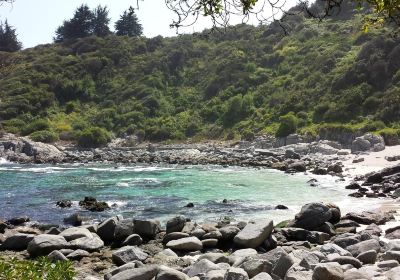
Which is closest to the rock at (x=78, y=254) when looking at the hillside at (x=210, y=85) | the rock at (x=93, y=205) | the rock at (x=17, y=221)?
the rock at (x=17, y=221)

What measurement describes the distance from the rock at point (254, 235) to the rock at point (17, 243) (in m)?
5.44

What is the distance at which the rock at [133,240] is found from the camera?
38.5 feet

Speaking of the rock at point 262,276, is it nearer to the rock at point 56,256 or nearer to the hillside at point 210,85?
the rock at point 56,256

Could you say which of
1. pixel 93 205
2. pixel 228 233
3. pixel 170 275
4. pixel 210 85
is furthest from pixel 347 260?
pixel 210 85

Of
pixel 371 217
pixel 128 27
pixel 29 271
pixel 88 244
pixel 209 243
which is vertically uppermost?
pixel 128 27

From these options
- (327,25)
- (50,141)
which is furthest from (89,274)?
(327,25)

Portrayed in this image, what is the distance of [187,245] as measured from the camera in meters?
11.1

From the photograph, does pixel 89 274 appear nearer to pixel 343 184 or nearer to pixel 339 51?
pixel 343 184

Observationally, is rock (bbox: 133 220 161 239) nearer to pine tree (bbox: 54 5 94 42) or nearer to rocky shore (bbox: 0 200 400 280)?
rocky shore (bbox: 0 200 400 280)

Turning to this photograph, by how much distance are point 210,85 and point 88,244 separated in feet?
211

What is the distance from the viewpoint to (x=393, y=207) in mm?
16578

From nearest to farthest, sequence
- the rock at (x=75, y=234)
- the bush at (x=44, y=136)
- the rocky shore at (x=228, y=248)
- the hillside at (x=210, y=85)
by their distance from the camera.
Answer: the rocky shore at (x=228, y=248) < the rock at (x=75, y=234) < the hillside at (x=210, y=85) < the bush at (x=44, y=136)

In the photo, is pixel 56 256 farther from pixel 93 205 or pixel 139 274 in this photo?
pixel 93 205

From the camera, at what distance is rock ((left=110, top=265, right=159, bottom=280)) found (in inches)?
317
